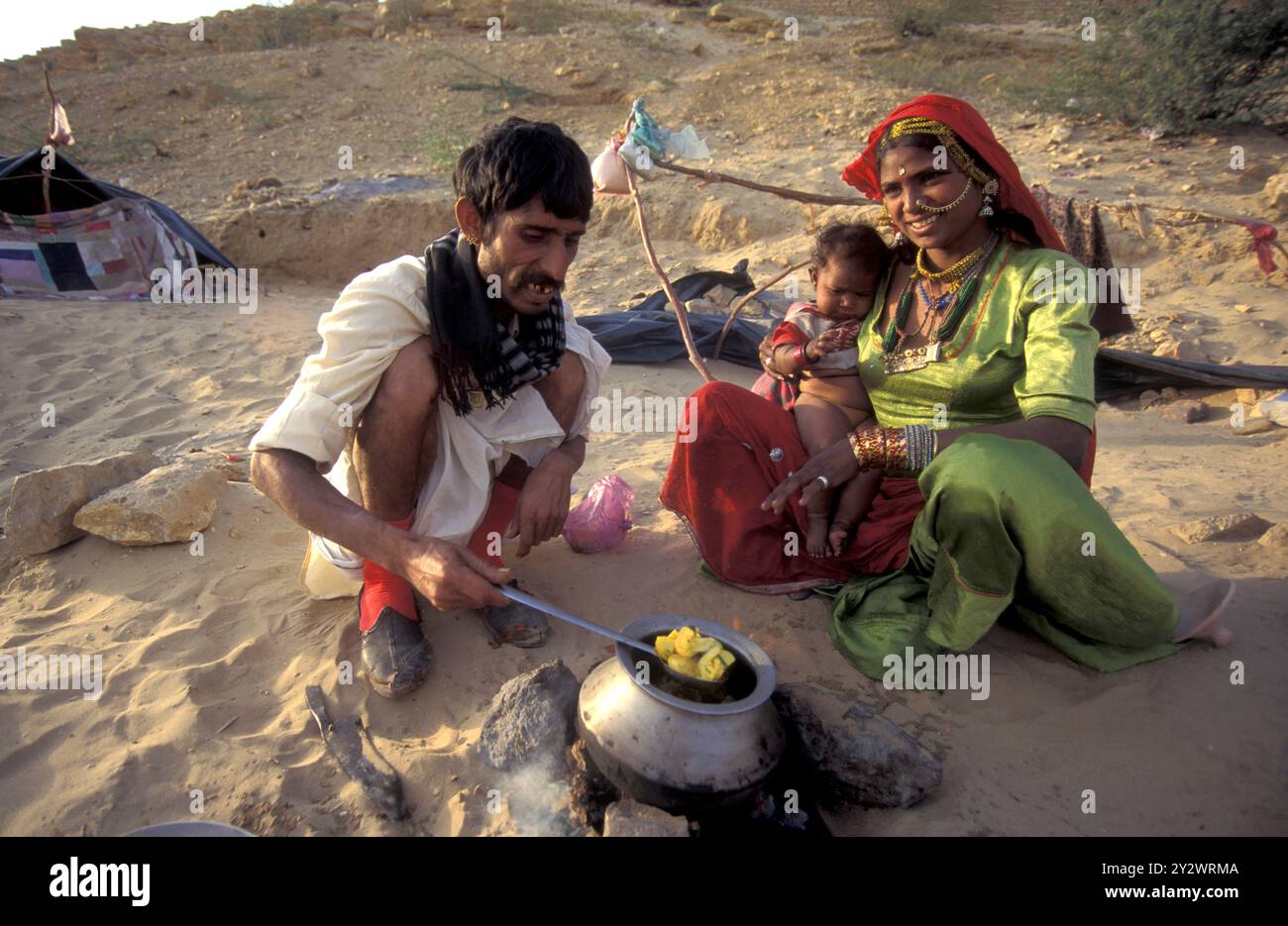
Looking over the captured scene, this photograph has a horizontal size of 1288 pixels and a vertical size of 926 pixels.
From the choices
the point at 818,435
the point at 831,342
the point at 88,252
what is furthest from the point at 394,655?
the point at 88,252

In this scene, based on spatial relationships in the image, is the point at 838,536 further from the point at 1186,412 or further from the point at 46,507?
the point at 1186,412

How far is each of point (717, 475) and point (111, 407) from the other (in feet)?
14.4

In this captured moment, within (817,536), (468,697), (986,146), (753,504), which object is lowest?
(468,697)

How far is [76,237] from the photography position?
23.9 feet

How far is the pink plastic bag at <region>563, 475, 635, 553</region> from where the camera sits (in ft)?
10.2

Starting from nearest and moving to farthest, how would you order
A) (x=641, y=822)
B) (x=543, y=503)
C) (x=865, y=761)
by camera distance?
1. (x=641, y=822)
2. (x=865, y=761)
3. (x=543, y=503)

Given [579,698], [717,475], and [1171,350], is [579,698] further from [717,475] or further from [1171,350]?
[1171,350]

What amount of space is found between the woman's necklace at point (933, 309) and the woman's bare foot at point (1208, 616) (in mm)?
1061

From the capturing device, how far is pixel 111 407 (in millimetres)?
5016

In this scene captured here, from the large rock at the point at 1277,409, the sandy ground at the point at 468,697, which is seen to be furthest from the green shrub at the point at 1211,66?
the sandy ground at the point at 468,697

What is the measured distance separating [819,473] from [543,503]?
3.03 feet

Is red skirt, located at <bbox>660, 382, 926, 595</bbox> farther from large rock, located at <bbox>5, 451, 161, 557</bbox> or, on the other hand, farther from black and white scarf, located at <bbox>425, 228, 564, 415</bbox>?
large rock, located at <bbox>5, 451, 161, 557</bbox>

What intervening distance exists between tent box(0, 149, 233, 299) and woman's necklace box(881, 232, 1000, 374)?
7.55 metres
